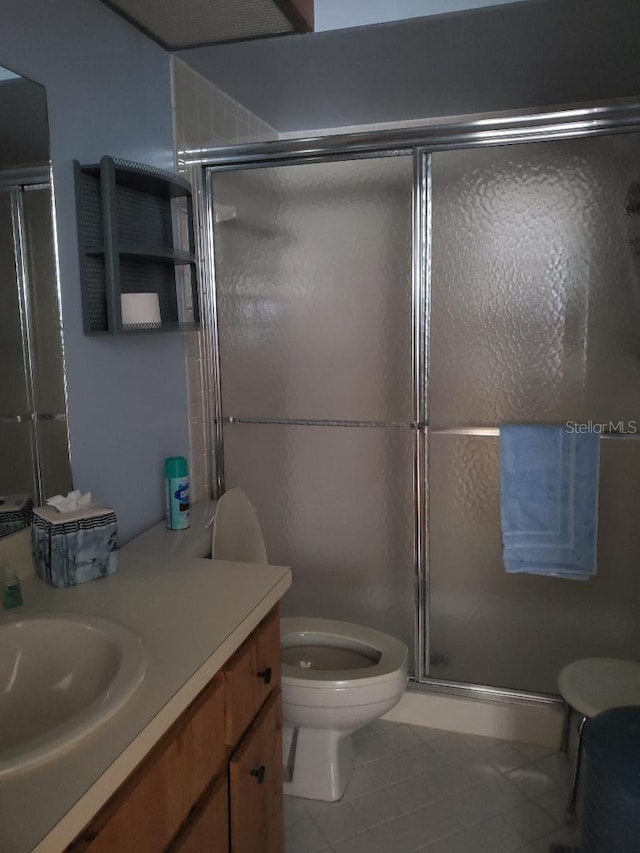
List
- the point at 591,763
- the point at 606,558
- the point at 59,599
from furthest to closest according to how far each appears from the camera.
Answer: the point at 606,558
the point at 591,763
the point at 59,599

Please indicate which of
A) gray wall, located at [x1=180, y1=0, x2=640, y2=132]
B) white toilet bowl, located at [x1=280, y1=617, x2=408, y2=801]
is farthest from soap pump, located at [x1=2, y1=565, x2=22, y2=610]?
gray wall, located at [x1=180, y1=0, x2=640, y2=132]

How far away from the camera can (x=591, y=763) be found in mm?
1393

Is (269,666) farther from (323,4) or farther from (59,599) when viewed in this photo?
(323,4)

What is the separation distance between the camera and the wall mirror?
1326mm

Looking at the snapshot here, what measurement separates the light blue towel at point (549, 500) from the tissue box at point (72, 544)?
3.74 feet

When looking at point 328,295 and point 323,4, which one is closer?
point 323,4

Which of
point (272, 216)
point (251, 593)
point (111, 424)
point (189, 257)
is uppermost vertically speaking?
point (272, 216)

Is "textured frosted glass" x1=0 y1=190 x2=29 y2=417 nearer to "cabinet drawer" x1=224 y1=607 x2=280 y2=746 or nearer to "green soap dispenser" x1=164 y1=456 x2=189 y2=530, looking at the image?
"green soap dispenser" x1=164 y1=456 x2=189 y2=530

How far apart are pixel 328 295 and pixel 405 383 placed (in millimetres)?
376

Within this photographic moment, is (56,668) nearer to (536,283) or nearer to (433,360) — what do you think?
(433,360)

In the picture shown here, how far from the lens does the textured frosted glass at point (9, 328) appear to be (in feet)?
4.28

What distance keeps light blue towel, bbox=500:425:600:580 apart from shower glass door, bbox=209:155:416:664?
31 centimetres

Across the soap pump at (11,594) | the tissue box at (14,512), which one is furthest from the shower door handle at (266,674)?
the tissue box at (14,512)

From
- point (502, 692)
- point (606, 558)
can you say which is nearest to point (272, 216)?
point (606, 558)
